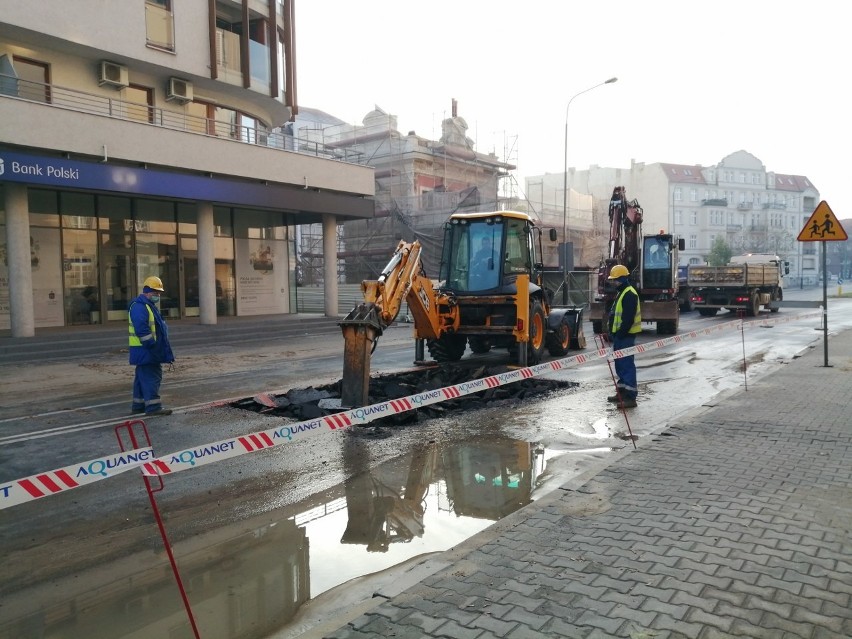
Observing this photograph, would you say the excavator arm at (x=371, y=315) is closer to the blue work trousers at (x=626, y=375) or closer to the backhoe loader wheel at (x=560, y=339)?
the blue work trousers at (x=626, y=375)

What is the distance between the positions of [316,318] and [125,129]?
900cm

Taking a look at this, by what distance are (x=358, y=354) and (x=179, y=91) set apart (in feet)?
54.3

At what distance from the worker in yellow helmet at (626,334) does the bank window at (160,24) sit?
16.9m

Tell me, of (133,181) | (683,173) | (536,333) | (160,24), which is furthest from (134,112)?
(683,173)

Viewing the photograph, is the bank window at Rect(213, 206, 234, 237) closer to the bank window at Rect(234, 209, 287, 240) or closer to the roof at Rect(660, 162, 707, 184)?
the bank window at Rect(234, 209, 287, 240)

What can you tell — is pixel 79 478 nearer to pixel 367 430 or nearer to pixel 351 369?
pixel 367 430

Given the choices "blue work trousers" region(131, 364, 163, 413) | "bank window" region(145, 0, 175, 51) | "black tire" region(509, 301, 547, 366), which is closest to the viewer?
"blue work trousers" region(131, 364, 163, 413)

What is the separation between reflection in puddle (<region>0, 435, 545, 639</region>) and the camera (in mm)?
3799

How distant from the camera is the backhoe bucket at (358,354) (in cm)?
888

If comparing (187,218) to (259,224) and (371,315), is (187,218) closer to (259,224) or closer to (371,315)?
(259,224)

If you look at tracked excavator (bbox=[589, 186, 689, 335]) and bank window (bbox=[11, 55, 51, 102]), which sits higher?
bank window (bbox=[11, 55, 51, 102])

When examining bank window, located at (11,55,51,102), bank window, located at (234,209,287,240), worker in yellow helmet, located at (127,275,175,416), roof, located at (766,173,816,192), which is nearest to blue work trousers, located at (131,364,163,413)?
worker in yellow helmet, located at (127,275,175,416)

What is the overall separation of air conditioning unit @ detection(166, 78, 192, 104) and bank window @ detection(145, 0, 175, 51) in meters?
1.17

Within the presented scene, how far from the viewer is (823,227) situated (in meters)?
11.9
